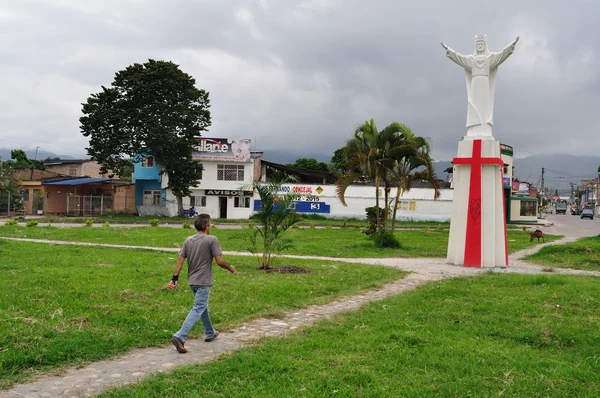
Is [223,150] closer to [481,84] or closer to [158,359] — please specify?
[481,84]

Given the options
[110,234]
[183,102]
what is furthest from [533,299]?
[183,102]

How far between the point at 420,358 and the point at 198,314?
98.5 inches

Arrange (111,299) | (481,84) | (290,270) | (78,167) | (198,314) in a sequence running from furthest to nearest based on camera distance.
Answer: (78,167) → (481,84) → (290,270) → (111,299) → (198,314)

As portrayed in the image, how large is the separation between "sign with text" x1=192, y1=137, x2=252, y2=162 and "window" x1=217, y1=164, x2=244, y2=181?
2.08 feet

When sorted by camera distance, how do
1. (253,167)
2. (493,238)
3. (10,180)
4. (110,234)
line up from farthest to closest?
(253,167)
(10,180)
(110,234)
(493,238)

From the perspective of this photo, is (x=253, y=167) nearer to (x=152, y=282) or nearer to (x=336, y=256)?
(x=336, y=256)

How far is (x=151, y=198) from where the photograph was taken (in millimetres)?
45500

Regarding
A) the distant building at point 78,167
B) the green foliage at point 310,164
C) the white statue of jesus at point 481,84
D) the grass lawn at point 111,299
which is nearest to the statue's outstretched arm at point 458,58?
the white statue of jesus at point 481,84

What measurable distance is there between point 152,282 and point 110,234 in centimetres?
1392

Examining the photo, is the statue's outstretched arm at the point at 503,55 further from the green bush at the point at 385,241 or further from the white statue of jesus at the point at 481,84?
the green bush at the point at 385,241

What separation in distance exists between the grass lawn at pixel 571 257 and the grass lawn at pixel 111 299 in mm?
6207

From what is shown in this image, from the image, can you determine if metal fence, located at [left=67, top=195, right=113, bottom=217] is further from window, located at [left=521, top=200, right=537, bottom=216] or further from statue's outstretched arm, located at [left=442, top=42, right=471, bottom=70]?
window, located at [left=521, top=200, right=537, bottom=216]

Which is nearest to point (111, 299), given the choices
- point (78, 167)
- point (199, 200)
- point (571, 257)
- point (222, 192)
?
point (571, 257)

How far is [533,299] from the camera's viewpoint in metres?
8.80
